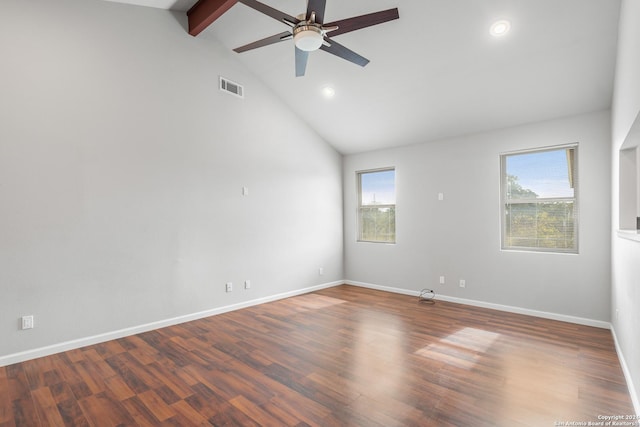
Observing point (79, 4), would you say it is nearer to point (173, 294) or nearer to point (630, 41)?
point (173, 294)

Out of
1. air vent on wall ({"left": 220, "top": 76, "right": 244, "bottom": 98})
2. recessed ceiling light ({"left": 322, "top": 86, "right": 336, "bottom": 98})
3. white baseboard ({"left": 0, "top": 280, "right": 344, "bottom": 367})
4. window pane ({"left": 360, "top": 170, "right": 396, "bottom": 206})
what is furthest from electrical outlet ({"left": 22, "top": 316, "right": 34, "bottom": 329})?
window pane ({"left": 360, "top": 170, "right": 396, "bottom": 206})

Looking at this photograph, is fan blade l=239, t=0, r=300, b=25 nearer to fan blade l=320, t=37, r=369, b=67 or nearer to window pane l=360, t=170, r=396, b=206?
fan blade l=320, t=37, r=369, b=67

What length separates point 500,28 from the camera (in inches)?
126

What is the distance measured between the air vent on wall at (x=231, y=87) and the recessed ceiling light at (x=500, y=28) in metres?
3.25

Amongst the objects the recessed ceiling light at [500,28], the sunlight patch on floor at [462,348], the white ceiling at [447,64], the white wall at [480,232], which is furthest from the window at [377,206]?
the recessed ceiling light at [500,28]

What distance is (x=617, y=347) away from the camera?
3.16 m

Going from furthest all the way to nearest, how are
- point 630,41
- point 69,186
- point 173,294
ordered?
point 173,294, point 69,186, point 630,41

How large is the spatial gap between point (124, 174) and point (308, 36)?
2525 mm

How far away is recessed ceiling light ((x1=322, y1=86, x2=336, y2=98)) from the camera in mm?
4830

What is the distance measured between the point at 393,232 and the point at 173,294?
3629 mm

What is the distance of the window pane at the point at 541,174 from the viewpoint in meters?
4.16

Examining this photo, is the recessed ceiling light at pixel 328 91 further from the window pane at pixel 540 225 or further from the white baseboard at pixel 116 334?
the white baseboard at pixel 116 334

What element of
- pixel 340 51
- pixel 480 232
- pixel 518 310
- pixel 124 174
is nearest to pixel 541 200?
pixel 480 232

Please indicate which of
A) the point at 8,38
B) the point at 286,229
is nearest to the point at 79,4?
the point at 8,38
